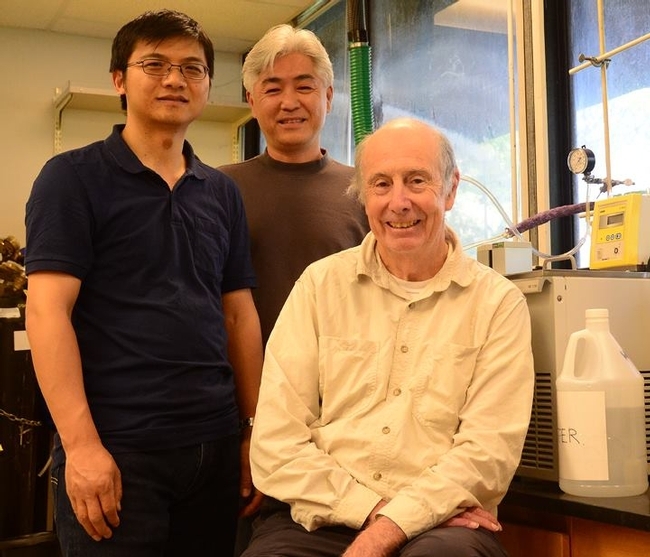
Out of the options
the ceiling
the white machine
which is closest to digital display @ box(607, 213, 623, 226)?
the white machine

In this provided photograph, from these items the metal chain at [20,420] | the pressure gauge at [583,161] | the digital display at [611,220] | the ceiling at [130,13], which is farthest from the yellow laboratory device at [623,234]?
the ceiling at [130,13]

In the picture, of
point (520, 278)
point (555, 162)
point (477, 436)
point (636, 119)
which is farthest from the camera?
point (555, 162)

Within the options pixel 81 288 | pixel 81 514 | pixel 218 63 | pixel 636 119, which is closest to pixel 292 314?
pixel 81 288

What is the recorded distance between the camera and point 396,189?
1.58m

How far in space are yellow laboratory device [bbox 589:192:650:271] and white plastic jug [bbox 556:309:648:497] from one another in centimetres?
34

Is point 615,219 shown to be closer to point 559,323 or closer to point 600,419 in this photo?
point 559,323

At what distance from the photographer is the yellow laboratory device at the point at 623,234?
180 centimetres

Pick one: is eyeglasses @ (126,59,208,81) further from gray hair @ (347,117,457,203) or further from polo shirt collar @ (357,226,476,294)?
polo shirt collar @ (357,226,476,294)

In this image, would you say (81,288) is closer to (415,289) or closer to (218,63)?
(415,289)

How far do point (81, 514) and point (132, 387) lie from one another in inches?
9.4

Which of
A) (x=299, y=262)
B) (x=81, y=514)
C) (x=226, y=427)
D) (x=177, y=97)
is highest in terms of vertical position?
(x=177, y=97)

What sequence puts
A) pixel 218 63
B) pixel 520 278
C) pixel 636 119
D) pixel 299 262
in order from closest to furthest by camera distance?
pixel 520 278
pixel 299 262
pixel 636 119
pixel 218 63

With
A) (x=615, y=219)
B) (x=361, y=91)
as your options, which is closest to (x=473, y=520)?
(x=615, y=219)

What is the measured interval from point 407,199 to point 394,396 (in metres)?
0.37
